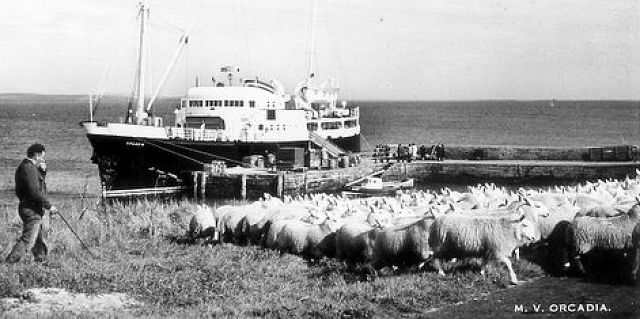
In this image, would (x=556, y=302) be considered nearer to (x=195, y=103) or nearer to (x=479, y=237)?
(x=479, y=237)

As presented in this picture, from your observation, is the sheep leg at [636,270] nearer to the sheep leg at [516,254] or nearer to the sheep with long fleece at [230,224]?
the sheep leg at [516,254]

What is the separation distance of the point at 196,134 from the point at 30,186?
2959 centimetres

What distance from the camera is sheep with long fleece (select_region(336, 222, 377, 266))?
Result: 40.8ft

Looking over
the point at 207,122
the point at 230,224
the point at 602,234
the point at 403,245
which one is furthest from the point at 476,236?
the point at 207,122

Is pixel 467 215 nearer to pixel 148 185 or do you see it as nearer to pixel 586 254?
pixel 586 254

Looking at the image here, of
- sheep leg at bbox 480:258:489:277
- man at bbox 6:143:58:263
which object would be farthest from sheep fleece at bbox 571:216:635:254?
man at bbox 6:143:58:263

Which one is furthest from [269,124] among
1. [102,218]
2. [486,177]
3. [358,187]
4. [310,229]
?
[310,229]

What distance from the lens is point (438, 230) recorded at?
37.8 ft

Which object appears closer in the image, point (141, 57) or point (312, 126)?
point (141, 57)

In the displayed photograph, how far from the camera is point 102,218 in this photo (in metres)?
18.9

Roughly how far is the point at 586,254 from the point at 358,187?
1058 inches

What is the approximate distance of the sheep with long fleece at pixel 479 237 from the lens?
11258 millimetres

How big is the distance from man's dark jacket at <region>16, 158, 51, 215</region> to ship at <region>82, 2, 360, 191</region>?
86.2ft

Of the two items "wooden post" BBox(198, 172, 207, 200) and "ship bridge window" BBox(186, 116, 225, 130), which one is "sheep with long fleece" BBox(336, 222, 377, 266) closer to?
"wooden post" BBox(198, 172, 207, 200)
